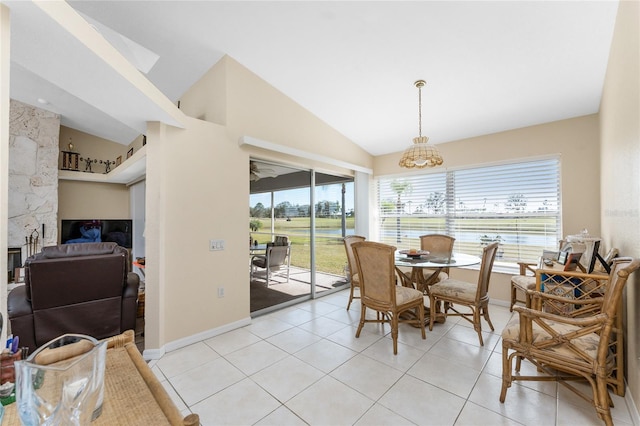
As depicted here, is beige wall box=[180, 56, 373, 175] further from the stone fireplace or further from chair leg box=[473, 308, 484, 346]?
the stone fireplace

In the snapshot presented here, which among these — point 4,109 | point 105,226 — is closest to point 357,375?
point 4,109

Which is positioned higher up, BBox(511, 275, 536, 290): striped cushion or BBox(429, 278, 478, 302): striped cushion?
BBox(511, 275, 536, 290): striped cushion

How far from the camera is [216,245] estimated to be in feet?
9.92

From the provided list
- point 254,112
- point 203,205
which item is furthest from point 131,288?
point 254,112

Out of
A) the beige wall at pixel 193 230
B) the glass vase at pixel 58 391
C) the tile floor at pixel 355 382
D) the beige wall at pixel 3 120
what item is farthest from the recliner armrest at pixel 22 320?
the glass vase at pixel 58 391

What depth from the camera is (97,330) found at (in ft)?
8.86

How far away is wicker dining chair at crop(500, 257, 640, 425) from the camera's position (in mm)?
1533

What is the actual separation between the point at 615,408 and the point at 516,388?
549 mm

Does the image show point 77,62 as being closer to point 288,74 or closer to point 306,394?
point 288,74

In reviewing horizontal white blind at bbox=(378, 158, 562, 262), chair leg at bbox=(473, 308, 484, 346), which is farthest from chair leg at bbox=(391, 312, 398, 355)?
horizontal white blind at bbox=(378, 158, 562, 262)

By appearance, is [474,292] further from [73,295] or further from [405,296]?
[73,295]

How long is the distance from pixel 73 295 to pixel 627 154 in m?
4.73

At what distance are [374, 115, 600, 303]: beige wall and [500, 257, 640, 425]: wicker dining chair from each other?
5.97 feet

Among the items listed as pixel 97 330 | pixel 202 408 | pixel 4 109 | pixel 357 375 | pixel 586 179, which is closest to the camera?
pixel 4 109
